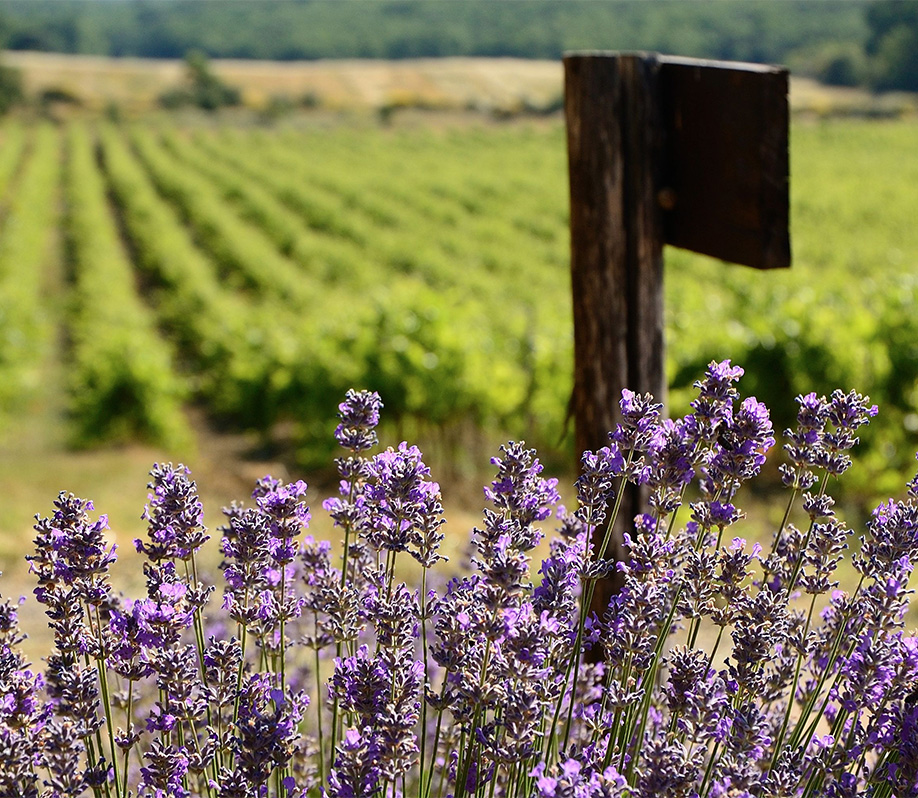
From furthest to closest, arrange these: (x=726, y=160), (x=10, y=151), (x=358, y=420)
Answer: (x=10, y=151), (x=726, y=160), (x=358, y=420)

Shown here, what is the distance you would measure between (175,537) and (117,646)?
16 cm

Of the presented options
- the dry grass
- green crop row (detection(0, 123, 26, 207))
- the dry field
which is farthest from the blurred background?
the dry grass

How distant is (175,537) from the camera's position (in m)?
1.24

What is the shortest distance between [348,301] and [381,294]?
12.9 feet

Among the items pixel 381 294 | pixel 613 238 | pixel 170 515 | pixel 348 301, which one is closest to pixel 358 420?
pixel 170 515

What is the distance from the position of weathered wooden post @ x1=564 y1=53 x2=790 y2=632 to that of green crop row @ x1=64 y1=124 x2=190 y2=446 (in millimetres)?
6955

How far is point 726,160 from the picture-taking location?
1951 millimetres

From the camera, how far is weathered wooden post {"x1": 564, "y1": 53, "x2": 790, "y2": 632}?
1.87 m

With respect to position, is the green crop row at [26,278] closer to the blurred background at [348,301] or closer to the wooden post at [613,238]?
the blurred background at [348,301]

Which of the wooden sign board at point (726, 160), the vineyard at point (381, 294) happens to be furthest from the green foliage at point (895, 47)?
the wooden sign board at point (726, 160)

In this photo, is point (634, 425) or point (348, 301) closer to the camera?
point (634, 425)

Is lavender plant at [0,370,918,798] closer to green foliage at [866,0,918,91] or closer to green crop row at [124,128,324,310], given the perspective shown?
green crop row at [124,128,324,310]

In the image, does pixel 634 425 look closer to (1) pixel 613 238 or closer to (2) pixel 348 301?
(1) pixel 613 238

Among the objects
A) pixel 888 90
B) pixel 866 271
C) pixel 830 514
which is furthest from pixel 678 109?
pixel 888 90
